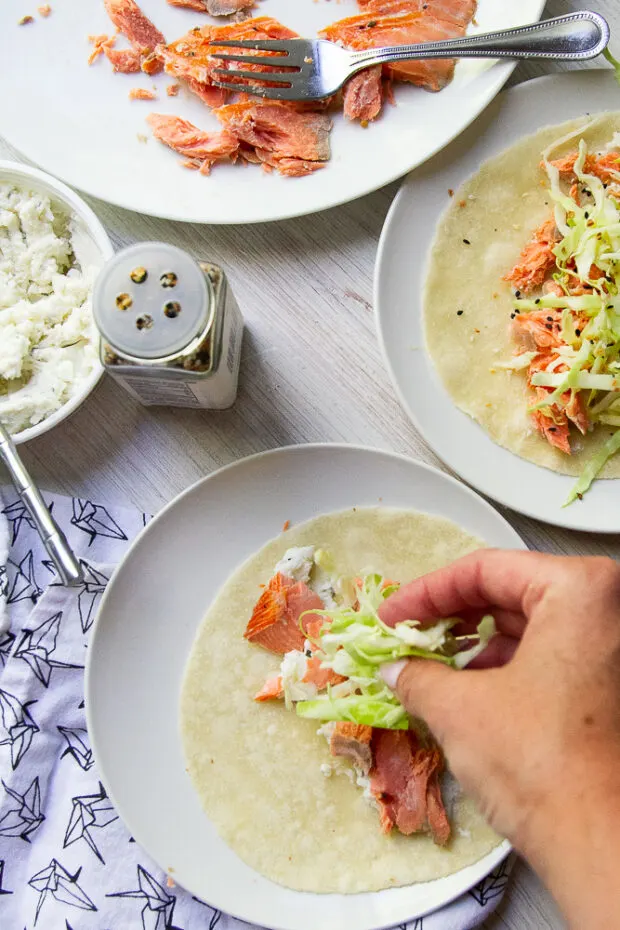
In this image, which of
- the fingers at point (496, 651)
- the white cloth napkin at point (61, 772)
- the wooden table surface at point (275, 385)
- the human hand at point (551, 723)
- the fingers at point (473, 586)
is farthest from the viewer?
the wooden table surface at point (275, 385)

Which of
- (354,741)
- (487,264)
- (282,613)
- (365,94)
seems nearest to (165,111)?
(365,94)

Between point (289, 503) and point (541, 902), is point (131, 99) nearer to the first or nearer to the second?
point (289, 503)

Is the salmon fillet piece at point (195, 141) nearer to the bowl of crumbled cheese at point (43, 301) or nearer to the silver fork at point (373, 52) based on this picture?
the silver fork at point (373, 52)

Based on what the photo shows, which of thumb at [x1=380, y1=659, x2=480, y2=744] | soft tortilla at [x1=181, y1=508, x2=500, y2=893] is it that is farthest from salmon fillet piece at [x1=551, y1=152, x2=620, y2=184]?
thumb at [x1=380, y1=659, x2=480, y2=744]

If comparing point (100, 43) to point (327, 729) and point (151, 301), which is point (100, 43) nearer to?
point (151, 301)

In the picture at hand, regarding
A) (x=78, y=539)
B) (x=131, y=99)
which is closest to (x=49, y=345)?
(x=78, y=539)

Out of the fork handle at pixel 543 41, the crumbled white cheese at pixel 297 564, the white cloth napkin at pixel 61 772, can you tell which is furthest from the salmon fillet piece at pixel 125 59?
the crumbled white cheese at pixel 297 564
